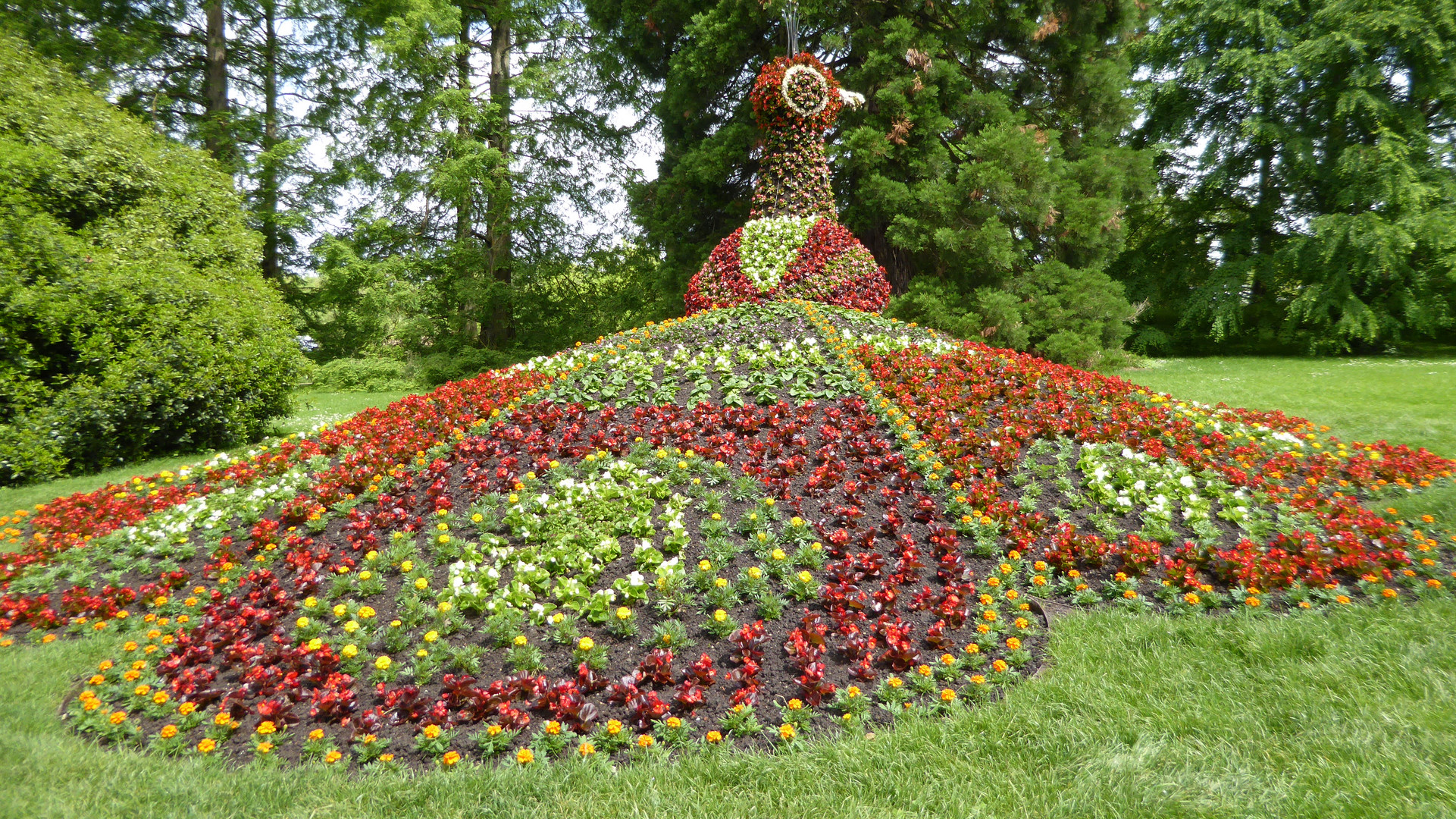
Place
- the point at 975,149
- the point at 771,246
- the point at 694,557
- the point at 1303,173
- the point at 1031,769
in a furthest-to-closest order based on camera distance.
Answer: the point at 1303,173 → the point at 975,149 → the point at 771,246 → the point at 694,557 → the point at 1031,769

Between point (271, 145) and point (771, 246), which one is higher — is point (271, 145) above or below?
above

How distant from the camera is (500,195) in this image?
49.8 feet

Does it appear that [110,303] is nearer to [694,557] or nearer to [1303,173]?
[694,557]

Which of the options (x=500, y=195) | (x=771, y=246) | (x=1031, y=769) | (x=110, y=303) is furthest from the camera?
(x=500, y=195)

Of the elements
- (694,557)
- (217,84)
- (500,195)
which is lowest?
(694,557)

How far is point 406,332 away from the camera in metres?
A: 14.8

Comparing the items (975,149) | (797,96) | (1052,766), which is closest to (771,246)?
(797,96)

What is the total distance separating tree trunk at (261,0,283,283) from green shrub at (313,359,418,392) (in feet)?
11.4

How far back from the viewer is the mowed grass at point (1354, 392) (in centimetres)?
557

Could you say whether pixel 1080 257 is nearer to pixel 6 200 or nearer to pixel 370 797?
pixel 370 797

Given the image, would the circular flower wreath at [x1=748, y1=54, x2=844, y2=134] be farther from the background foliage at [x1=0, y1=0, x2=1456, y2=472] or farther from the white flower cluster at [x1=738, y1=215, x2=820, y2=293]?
the background foliage at [x1=0, y1=0, x2=1456, y2=472]

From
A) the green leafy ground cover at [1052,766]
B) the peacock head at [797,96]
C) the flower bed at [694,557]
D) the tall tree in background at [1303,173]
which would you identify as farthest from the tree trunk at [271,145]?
the tall tree in background at [1303,173]

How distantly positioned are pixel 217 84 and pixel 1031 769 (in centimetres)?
Result: 1879

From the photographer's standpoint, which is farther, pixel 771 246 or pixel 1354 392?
pixel 1354 392
